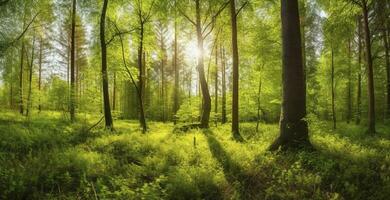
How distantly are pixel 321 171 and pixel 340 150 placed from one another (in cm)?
194

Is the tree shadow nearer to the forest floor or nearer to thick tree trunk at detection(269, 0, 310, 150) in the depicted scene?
the forest floor

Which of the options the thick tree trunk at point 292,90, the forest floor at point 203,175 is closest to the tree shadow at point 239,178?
the forest floor at point 203,175

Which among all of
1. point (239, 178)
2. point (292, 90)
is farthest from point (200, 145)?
point (292, 90)

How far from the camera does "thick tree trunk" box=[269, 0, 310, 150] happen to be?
774 centimetres

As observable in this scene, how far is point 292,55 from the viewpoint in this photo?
8094 millimetres

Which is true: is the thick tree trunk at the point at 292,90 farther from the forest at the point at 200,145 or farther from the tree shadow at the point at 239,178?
the tree shadow at the point at 239,178

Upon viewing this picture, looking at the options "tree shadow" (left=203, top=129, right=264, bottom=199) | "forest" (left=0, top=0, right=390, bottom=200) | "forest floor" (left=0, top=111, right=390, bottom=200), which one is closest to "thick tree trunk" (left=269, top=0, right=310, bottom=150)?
"forest" (left=0, top=0, right=390, bottom=200)

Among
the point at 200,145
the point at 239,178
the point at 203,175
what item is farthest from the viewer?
the point at 200,145

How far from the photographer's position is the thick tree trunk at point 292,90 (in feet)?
25.4

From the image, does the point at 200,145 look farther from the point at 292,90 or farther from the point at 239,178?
the point at 292,90

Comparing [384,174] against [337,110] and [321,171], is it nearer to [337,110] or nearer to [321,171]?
[321,171]

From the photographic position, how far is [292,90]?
7.98m

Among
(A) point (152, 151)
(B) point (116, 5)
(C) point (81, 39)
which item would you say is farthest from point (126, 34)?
(C) point (81, 39)

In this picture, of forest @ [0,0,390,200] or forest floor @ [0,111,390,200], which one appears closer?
forest floor @ [0,111,390,200]
